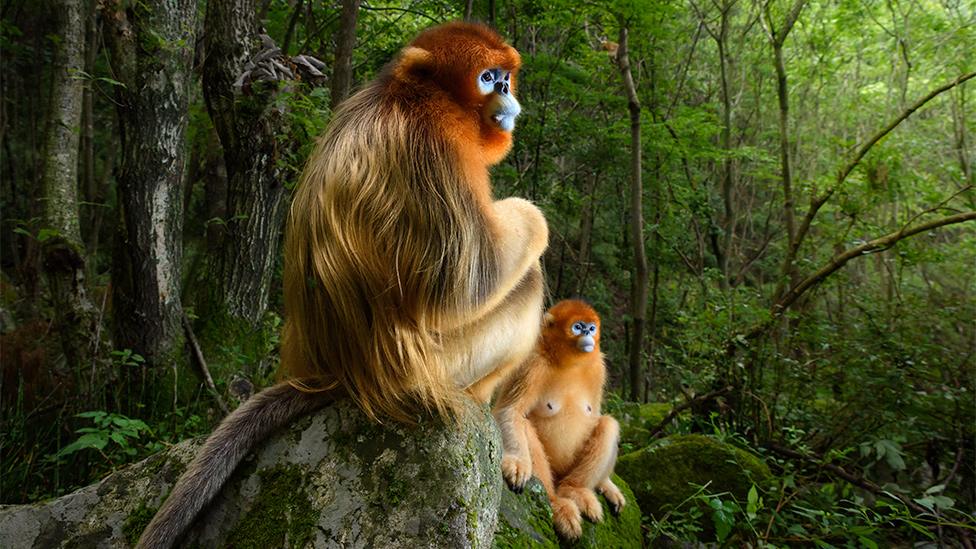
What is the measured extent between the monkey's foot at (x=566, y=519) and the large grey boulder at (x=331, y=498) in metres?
0.92

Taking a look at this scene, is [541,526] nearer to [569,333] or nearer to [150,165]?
[569,333]

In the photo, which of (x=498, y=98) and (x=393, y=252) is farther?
(x=498, y=98)

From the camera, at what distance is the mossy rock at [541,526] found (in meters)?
2.70

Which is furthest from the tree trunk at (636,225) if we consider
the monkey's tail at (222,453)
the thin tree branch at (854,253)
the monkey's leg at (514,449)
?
the monkey's tail at (222,453)

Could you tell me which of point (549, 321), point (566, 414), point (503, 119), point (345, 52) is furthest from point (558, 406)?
point (345, 52)

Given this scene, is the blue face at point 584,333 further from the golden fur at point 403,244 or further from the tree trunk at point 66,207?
the tree trunk at point 66,207

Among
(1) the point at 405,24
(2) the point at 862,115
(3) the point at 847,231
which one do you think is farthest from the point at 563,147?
(2) the point at 862,115

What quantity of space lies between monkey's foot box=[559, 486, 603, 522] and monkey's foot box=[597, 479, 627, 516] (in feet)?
0.54

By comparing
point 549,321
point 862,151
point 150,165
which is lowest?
point 549,321

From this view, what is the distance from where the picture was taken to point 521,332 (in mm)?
2541

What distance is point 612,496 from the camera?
371cm

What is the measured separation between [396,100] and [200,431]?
3.30 metres

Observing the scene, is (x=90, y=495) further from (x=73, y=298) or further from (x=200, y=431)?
(x=73, y=298)

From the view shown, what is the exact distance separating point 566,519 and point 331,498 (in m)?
1.54
